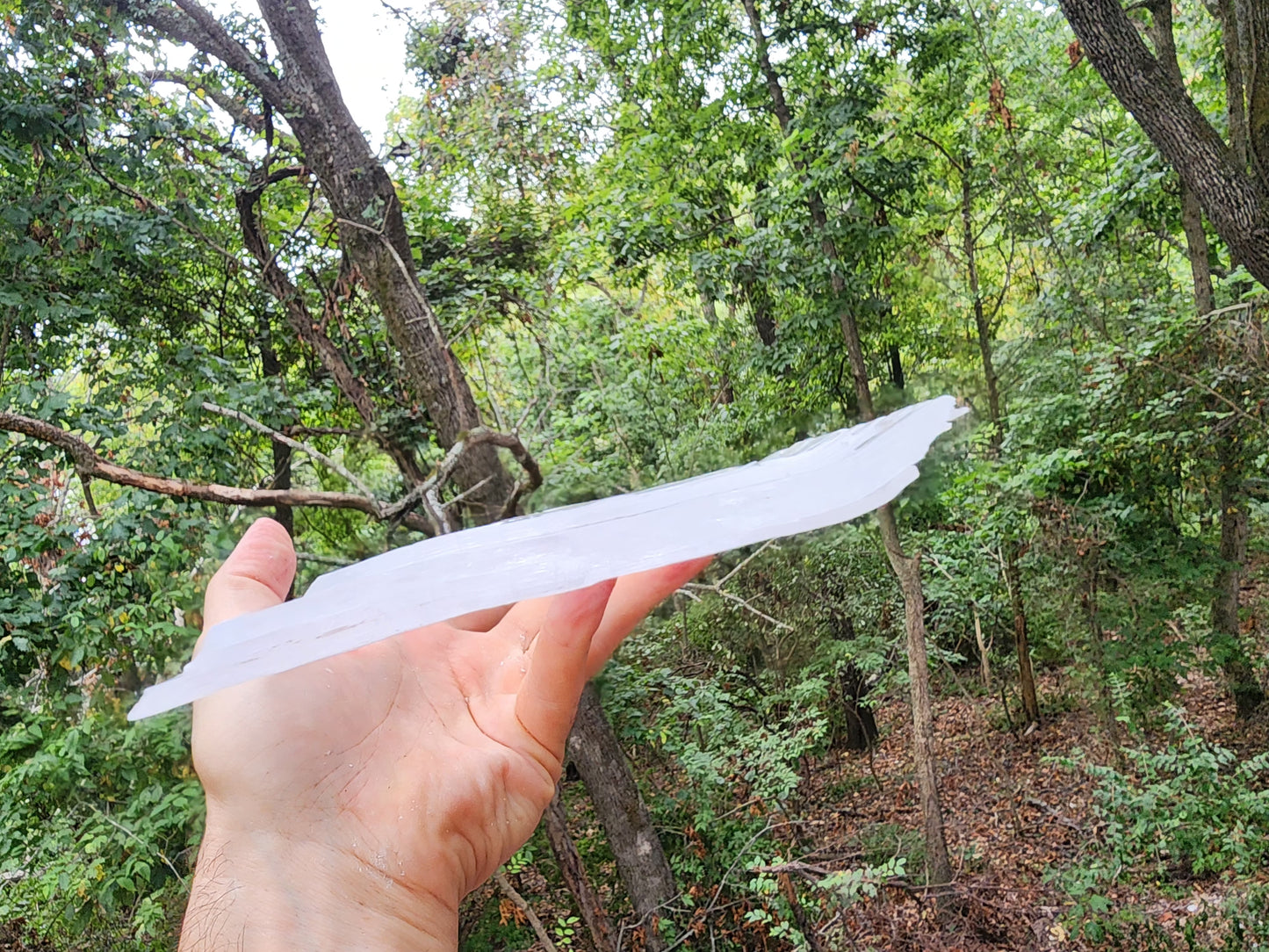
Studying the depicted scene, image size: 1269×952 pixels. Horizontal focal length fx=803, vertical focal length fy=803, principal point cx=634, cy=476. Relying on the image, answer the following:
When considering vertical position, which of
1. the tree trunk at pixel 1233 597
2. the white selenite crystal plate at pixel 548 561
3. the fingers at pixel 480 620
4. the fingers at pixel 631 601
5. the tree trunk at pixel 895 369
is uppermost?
the white selenite crystal plate at pixel 548 561

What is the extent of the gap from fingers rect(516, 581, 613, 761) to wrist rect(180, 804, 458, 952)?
0.95 ft

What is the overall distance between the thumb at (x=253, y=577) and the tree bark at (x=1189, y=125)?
13.1ft

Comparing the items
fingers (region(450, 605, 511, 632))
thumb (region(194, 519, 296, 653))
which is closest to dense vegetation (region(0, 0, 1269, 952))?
fingers (region(450, 605, 511, 632))

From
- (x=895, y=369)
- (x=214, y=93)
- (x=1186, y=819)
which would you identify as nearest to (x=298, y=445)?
(x=214, y=93)

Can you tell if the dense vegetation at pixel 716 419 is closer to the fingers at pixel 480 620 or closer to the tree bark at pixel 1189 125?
the tree bark at pixel 1189 125

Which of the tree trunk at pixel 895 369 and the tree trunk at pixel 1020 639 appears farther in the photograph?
the tree trunk at pixel 895 369

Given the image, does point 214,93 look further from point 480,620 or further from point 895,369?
point 895,369

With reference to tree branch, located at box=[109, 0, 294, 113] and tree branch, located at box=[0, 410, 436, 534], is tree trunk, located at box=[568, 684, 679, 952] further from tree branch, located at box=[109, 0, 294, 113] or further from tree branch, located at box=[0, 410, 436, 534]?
tree branch, located at box=[109, 0, 294, 113]

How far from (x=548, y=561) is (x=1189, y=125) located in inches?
158

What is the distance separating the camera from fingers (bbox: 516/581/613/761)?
1.07 metres

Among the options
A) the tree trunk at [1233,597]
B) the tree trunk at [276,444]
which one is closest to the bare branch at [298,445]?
the tree trunk at [276,444]

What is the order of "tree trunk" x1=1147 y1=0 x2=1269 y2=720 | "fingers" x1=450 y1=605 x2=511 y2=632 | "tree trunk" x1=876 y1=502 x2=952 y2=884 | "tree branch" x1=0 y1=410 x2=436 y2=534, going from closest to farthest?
"fingers" x1=450 y1=605 x2=511 y2=632 < "tree branch" x1=0 y1=410 x2=436 y2=534 < "tree trunk" x1=876 y1=502 x2=952 y2=884 < "tree trunk" x1=1147 y1=0 x2=1269 y2=720

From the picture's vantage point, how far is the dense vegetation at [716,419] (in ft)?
11.5

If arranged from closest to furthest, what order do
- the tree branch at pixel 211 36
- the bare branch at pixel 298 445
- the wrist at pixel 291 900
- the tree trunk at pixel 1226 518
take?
the wrist at pixel 291 900 < the bare branch at pixel 298 445 < the tree branch at pixel 211 36 < the tree trunk at pixel 1226 518
